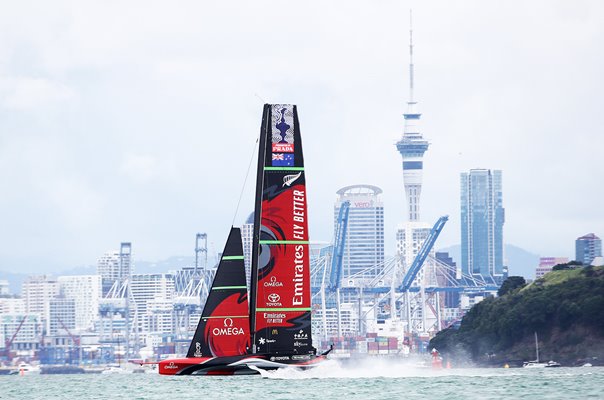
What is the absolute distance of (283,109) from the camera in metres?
47.5

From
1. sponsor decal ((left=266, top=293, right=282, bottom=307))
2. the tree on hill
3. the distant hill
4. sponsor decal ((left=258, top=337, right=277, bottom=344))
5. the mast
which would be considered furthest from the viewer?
the tree on hill

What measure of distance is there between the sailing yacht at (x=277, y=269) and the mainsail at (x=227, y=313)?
5 centimetres

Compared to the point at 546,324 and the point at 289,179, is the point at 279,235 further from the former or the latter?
the point at 546,324

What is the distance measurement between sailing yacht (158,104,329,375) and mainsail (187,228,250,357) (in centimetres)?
5

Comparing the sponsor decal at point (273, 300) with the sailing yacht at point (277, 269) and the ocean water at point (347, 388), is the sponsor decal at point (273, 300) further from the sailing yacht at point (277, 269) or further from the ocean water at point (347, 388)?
the ocean water at point (347, 388)

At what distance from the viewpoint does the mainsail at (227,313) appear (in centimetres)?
4809

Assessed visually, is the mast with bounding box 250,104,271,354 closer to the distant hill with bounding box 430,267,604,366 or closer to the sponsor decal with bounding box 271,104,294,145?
the sponsor decal with bounding box 271,104,294,145

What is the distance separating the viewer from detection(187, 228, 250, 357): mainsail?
158ft

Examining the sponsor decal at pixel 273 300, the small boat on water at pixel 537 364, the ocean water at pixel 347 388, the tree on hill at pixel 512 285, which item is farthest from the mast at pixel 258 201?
the tree on hill at pixel 512 285

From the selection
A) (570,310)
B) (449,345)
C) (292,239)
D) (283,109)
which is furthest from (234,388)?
(449,345)

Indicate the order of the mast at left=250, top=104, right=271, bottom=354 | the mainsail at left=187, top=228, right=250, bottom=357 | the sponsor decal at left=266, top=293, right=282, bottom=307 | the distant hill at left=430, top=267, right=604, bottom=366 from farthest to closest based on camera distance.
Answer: the distant hill at left=430, top=267, right=604, bottom=366 < the mainsail at left=187, top=228, right=250, bottom=357 < the sponsor decal at left=266, top=293, right=282, bottom=307 < the mast at left=250, top=104, right=271, bottom=354

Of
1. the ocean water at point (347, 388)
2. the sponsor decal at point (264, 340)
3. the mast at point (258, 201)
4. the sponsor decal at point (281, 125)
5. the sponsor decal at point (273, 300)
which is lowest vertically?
the ocean water at point (347, 388)

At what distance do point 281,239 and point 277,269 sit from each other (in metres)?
0.93

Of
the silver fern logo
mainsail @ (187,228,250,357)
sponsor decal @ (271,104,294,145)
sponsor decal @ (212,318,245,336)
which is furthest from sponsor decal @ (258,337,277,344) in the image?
sponsor decal @ (271,104,294,145)
